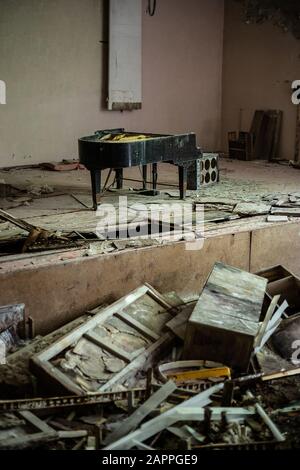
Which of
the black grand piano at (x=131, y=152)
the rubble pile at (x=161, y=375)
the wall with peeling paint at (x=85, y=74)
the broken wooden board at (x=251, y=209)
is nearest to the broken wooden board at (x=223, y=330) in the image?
the rubble pile at (x=161, y=375)

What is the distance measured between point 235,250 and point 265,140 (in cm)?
609

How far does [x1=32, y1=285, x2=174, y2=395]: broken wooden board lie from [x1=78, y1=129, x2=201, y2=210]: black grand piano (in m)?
2.17

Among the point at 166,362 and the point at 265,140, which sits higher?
the point at 265,140

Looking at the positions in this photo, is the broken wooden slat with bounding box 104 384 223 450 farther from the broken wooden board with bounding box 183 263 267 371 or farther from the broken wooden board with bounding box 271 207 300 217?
the broken wooden board with bounding box 271 207 300 217

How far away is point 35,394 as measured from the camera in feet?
14.9

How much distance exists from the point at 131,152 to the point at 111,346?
308 cm

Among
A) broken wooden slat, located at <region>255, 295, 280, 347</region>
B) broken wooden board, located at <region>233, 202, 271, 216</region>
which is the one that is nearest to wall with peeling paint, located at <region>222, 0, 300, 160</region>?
broken wooden board, located at <region>233, 202, 271, 216</region>

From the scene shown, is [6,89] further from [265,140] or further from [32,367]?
[32,367]

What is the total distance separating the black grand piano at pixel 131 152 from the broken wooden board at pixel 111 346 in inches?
85.4

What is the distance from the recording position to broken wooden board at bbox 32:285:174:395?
4.53m

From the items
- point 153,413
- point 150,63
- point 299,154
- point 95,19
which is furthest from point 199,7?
point 153,413

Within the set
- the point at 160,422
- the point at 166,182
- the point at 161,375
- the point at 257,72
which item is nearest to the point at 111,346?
the point at 161,375

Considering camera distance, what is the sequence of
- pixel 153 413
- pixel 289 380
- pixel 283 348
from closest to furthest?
pixel 153 413, pixel 289 380, pixel 283 348

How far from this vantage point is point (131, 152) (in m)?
7.34
